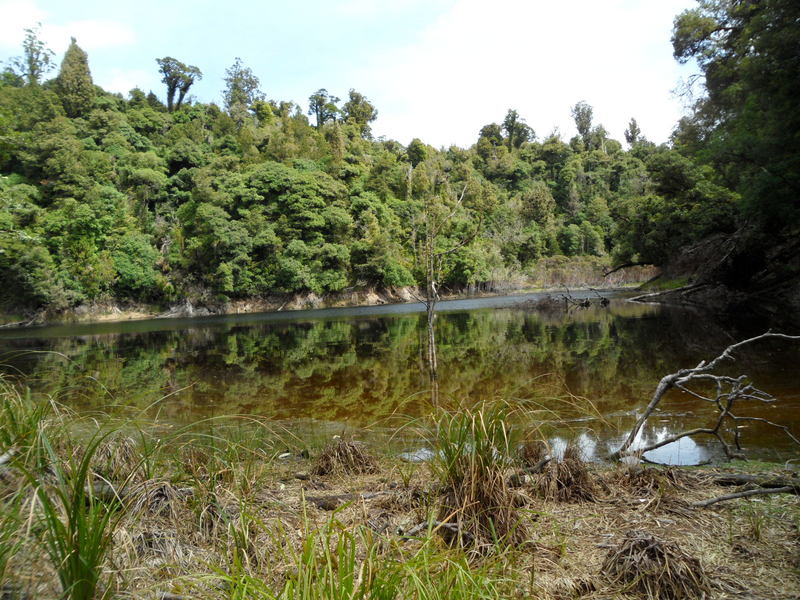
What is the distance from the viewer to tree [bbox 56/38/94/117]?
173 ft

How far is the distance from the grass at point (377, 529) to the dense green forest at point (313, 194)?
22.7 ft

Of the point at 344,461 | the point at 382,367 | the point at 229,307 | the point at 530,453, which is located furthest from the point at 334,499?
the point at 229,307

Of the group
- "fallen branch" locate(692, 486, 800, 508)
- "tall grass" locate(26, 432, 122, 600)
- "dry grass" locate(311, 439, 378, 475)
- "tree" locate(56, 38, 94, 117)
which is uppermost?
"tree" locate(56, 38, 94, 117)

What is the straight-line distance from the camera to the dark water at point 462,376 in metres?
5.07

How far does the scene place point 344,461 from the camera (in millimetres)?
3824

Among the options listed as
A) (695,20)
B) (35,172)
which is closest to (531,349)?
(695,20)

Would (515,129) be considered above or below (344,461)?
above

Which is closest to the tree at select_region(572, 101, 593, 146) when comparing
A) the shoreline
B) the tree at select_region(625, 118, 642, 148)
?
the tree at select_region(625, 118, 642, 148)

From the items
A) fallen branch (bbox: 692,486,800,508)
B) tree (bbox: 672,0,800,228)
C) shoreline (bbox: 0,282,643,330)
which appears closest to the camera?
fallen branch (bbox: 692,486,800,508)

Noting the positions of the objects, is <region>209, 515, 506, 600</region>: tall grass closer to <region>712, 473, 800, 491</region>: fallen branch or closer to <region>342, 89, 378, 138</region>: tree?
<region>712, 473, 800, 491</region>: fallen branch

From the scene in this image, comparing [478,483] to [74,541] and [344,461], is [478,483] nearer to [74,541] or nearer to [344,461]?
[74,541]

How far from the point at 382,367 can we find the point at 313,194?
36.9 m

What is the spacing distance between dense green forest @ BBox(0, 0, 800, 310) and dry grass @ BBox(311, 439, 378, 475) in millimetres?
5998

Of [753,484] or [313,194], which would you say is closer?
[753,484]
